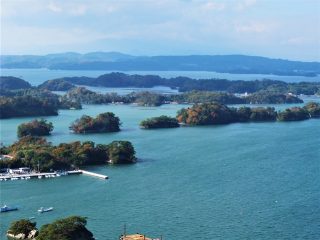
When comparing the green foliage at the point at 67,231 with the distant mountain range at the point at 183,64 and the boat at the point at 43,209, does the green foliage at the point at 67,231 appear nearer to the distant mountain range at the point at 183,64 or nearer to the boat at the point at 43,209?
the boat at the point at 43,209

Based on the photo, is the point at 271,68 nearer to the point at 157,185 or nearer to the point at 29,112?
the point at 29,112

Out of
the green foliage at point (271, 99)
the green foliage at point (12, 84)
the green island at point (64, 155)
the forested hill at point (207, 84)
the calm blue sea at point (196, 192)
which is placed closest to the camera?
the calm blue sea at point (196, 192)

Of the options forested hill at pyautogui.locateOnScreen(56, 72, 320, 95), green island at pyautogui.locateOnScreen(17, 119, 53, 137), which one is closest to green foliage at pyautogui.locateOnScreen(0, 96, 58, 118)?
green island at pyautogui.locateOnScreen(17, 119, 53, 137)

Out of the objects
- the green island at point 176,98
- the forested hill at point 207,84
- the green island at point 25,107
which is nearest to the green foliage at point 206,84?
the forested hill at point 207,84

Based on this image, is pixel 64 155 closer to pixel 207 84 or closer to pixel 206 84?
pixel 206 84

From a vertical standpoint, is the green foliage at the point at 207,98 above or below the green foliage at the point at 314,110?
above

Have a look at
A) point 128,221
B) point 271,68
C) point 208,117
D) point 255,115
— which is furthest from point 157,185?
point 271,68

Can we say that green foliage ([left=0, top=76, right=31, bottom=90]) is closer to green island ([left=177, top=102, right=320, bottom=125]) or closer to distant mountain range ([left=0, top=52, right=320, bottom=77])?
green island ([left=177, top=102, right=320, bottom=125])
